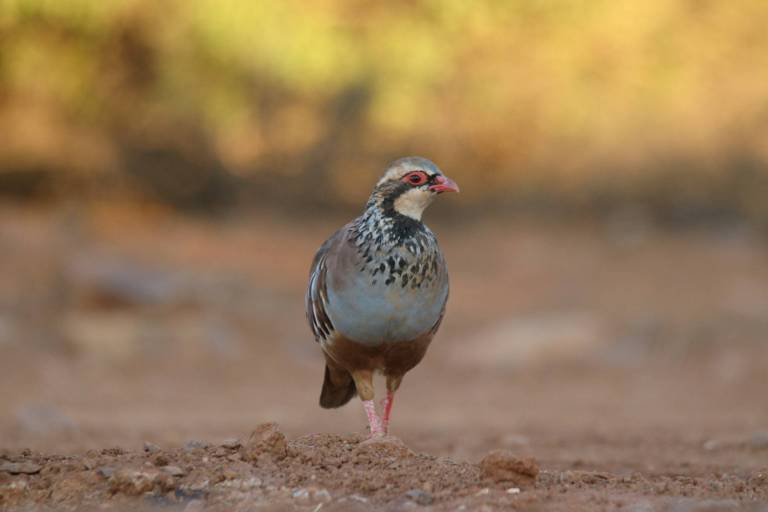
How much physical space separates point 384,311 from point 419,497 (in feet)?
4.01

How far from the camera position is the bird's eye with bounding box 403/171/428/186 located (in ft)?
18.0

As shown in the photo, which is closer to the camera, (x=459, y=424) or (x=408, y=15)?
(x=459, y=424)

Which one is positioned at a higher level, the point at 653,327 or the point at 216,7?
the point at 216,7

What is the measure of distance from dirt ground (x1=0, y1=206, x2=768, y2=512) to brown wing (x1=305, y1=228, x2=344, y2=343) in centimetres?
60

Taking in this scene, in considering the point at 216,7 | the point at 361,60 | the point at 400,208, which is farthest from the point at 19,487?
the point at 361,60

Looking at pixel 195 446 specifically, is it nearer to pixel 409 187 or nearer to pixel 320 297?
pixel 320 297

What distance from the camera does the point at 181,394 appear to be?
1129 cm

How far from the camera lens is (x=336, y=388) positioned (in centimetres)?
617

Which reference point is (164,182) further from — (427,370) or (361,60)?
(427,370)

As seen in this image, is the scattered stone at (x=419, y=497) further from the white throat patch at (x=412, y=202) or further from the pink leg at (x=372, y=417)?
the white throat patch at (x=412, y=202)

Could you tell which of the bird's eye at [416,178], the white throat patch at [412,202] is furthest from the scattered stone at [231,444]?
the bird's eye at [416,178]

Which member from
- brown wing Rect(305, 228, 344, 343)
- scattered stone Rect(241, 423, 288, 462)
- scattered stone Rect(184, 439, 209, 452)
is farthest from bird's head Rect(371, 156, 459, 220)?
scattered stone Rect(184, 439, 209, 452)

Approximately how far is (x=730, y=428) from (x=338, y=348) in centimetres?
435

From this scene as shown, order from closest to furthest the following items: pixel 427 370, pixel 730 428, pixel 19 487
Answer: pixel 19 487, pixel 730 428, pixel 427 370
